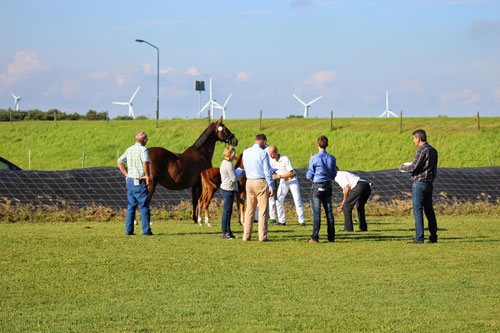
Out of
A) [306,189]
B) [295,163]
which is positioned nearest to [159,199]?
[306,189]

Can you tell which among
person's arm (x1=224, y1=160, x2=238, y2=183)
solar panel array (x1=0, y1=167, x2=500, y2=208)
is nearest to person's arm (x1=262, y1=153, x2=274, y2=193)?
person's arm (x1=224, y1=160, x2=238, y2=183)

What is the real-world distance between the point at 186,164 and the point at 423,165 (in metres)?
6.72

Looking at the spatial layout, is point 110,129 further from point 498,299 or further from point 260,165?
point 498,299

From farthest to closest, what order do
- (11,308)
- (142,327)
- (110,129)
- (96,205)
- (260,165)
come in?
(110,129) < (96,205) < (260,165) < (11,308) < (142,327)

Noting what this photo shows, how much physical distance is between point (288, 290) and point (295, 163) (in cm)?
4150

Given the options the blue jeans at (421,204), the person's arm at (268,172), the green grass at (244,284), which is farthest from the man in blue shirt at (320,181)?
the blue jeans at (421,204)

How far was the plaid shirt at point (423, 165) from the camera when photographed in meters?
13.3

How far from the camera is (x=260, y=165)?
538 inches

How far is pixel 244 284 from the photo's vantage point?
8781 mm

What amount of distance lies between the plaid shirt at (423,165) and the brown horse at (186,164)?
5.82m

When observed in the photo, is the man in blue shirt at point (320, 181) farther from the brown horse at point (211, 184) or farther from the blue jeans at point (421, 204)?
the brown horse at point (211, 184)

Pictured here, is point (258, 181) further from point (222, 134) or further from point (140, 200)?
point (222, 134)

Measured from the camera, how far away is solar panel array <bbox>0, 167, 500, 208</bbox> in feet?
65.5

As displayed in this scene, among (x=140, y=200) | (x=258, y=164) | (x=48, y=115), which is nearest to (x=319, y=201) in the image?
(x=258, y=164)
